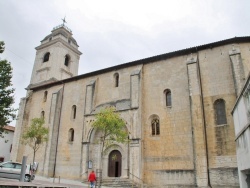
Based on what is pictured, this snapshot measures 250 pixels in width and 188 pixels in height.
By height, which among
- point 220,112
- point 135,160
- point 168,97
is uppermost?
point 168,97

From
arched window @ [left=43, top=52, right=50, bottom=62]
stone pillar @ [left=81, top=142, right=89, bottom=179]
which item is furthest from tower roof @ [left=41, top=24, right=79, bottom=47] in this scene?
stone pillar @ [left=81, top=142, right=89, bottom=179]

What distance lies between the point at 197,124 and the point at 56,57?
876 inches

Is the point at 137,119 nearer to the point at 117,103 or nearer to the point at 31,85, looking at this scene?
the point at 117,103

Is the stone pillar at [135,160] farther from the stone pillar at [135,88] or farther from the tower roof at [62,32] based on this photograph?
the tower roof at [62,32]

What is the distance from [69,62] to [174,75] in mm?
19366

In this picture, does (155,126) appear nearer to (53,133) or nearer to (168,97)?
(168,97)

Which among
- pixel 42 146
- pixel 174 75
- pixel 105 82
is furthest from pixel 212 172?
pixel 42 146

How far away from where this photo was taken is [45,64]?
105 ft

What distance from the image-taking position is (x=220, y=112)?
1691cm

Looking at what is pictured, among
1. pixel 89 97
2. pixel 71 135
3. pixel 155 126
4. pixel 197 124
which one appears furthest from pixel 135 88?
pixel 71 135

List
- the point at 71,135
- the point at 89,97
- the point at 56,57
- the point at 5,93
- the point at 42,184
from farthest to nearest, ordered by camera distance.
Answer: the point at 56,57, the point at 71,135, the point at 89,97, the point at 5,93, the point at 42,184

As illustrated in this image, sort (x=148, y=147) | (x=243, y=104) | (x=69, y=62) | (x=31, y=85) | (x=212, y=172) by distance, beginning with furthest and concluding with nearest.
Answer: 1. (x=69, y=62)
2. (x=31, y=85)
3. (x=148, y=147)
4. (x=212, y=172)
5. (x=243, y=104)

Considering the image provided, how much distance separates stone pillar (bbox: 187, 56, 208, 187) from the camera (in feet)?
50.7

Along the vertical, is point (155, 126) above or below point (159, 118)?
below
